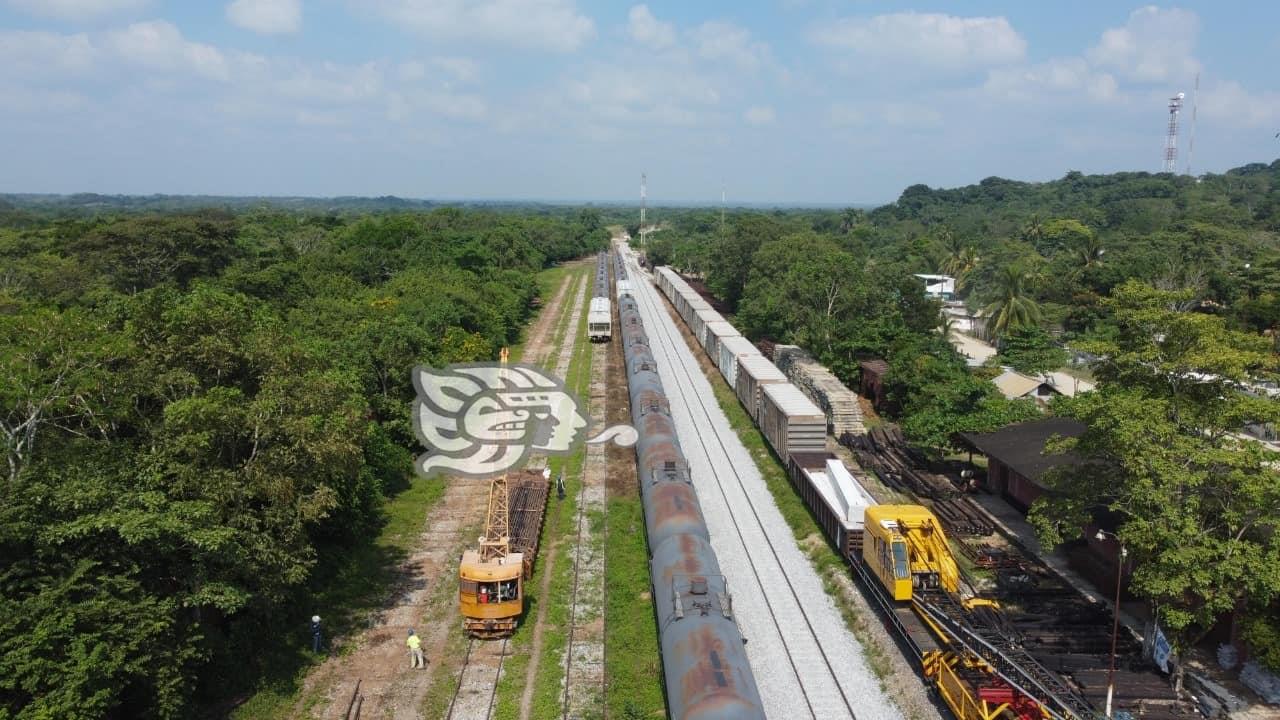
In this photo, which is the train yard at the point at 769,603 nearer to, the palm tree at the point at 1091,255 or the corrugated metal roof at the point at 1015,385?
the corrugated metal roof at the point at 1015,385

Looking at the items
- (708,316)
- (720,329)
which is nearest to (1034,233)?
(708,316)

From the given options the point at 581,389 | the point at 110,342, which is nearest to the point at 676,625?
the point at 110,342

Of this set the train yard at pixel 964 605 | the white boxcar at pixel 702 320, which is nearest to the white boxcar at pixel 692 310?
the white boxcar at pixel 702 320

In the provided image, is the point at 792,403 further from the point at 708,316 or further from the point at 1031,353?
the point at 708,316

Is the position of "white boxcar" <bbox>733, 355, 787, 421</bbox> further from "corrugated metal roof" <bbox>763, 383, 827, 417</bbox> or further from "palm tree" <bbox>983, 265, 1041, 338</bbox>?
"palm tree" <bbox>983, 265, 1041, 338</bbox>

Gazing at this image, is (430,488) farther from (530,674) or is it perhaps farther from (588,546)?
(530,674)

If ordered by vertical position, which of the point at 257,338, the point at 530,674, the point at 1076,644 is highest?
the point at 257,338
